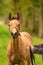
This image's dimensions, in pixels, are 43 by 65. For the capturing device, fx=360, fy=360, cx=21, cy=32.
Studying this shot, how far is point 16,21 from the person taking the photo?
1056 cm

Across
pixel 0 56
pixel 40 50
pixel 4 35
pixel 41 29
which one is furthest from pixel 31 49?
pixel 41 29

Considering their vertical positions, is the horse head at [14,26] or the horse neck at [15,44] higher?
the horse head at [14,26]

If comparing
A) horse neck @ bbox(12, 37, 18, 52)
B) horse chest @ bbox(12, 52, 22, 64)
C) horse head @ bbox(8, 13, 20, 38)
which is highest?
horse head @ bbox(8, 13, 20, 38)

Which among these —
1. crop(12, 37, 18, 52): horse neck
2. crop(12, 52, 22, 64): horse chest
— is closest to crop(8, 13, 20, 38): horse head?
crop(12, 37, 18, 52): horse neck

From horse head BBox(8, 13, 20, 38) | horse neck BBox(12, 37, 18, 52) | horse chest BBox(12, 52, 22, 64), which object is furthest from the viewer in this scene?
horse chest BBox(12, 52, 22, 64)

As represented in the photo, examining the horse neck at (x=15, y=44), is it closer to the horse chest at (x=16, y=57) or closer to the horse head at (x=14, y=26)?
the horse chest at (x=16, y=57)

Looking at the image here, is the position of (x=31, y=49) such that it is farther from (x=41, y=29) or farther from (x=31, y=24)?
(x=31, y=24)

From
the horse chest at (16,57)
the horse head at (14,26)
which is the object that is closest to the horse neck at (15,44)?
the horse chest at (16,57)

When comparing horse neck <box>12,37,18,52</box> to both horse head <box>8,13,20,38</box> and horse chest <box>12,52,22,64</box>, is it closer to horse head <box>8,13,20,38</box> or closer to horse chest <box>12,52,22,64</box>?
horse chest <box>12,52,22,64</box>

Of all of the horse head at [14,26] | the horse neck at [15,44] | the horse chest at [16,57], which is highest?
the horse head at [14,26]

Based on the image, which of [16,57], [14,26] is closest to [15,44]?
[16,57]

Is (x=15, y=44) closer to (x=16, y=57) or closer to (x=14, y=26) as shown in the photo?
(x=16, y=57)

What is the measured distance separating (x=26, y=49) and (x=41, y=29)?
30723 mm

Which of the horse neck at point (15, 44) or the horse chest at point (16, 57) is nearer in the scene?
the horse neck at point (15, 44)
